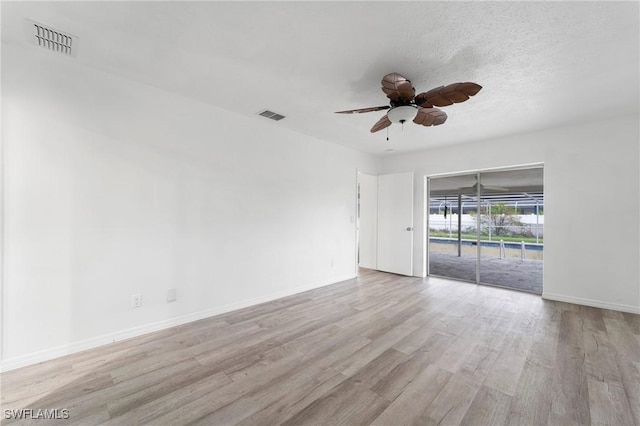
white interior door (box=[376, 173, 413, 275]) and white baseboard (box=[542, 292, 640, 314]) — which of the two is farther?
white interior door (box=[376, 173, 413, 275])

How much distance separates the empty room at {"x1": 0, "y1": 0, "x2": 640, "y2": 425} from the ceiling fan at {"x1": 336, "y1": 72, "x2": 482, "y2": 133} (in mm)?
24

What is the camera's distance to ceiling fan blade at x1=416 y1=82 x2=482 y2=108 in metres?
2.01

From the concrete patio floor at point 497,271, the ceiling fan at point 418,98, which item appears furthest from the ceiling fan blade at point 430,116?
the concrete patio floor at point 497,271

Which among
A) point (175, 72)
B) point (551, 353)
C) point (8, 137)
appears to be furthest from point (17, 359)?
point (551, 353)

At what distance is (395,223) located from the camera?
5.67 meters

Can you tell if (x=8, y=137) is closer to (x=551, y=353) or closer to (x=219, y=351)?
(x=219, y=351)

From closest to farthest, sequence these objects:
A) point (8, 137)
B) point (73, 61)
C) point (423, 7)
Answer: point (423, 7)
point (8, 137)
point (73, 61)

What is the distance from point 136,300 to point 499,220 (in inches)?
231

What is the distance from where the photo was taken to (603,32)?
1926mm

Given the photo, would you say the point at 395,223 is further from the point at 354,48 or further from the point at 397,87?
the point at 354,48

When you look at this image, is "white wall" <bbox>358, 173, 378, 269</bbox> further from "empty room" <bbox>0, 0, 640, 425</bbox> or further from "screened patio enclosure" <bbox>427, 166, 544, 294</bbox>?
"empty room" <bbox>0, 0, 640, 425</bbox>

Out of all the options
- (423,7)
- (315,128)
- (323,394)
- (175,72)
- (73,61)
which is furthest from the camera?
(315,128)

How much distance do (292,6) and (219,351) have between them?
286cm

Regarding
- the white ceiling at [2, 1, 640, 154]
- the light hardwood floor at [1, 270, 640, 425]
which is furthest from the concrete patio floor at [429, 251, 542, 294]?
the white ceiling at [2, 1, 640, 154]
